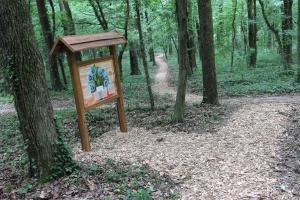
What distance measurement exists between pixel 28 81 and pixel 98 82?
320 cm

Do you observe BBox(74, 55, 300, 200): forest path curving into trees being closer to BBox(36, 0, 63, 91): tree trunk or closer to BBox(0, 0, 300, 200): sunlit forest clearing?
BBox(0, 0, 300, 200): sunlit forest clearing

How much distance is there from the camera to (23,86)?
5164 millimetres

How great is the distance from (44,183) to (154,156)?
2412 mm

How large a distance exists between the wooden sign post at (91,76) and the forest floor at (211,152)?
91cm

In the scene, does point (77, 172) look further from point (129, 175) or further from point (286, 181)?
point (286, 181)

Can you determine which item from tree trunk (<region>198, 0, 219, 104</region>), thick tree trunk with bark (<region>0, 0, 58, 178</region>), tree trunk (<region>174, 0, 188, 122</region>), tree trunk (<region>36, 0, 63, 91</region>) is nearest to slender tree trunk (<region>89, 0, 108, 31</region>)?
tree trunk (<region>36, 0, 63, 91</region>)

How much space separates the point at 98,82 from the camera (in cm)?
831

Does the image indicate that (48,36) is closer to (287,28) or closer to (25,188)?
(287,28)

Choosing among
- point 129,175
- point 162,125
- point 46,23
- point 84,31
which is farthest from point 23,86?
point 84,31

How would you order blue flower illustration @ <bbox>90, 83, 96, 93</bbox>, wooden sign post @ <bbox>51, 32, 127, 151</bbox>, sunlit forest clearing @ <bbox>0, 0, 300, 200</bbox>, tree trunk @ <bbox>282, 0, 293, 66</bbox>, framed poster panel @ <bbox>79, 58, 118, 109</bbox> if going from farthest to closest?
tree trunk @ <bbox>282, 0, 293, 66</bbox>
blue flower illustration @ <bbox>90, 83, 96, 93</bbox>
framed poster panel @ <bbox>79, 58, 118, 109</bbox>
wooden sign post @ <bbox>51, 32, 127, 151</bbox>
sunlit forest clearing @ <bbox>0, 0, 300, 200</bbox>

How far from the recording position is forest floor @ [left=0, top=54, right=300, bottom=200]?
5.45 m

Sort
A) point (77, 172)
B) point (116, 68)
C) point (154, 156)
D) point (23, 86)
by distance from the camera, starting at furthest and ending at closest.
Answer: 1. point (116, 68)
2. point (154, 156)
3. point (77, 172)
4. point (23, 86)

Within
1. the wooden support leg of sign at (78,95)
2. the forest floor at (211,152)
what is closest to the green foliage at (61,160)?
the forest floor at (211,152)

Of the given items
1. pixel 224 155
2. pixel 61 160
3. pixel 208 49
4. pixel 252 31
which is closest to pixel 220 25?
pixel 252 31
